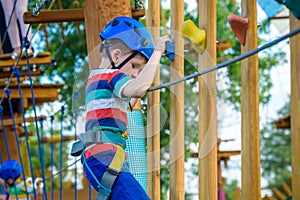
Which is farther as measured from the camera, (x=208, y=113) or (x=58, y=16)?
(x=58, y=16)

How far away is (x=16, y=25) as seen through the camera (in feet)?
22.4

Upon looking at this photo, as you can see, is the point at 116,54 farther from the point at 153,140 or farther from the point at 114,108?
the point at 153,140

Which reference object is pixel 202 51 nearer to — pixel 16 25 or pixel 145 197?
pixel 145 197

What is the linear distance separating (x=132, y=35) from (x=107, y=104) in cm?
28

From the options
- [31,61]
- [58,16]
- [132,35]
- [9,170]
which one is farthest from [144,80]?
[9,170]

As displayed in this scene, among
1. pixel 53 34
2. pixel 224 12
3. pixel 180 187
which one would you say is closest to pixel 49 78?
pixel 53 34

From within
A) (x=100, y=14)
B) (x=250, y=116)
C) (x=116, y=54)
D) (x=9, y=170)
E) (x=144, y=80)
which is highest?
(x=100, y=14)

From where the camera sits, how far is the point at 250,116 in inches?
117

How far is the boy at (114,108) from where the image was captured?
3141 mm

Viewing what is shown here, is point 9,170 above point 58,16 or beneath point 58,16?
beneath

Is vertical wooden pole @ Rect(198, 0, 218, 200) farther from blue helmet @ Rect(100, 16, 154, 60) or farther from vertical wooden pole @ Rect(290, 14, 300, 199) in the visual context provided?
vertical wooden pole @ Rect(290, 14, 300, 199)

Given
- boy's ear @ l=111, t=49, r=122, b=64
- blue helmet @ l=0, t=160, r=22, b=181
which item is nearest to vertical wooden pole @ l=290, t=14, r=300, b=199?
boy's ear @ l=111, t=49, r=122, b=64

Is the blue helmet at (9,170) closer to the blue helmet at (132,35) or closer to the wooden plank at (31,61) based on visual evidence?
the wooden plank at (31,61)

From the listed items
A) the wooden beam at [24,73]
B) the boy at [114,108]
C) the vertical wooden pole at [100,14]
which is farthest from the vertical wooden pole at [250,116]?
the wooden beam at [24,73]
